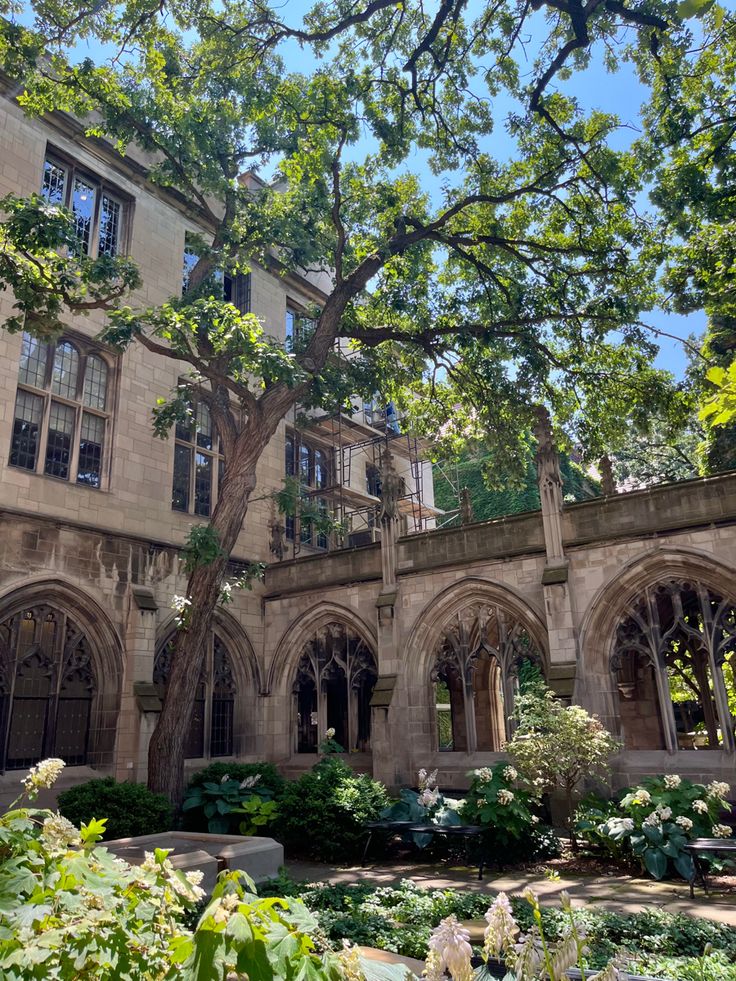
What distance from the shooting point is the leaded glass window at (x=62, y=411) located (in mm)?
12117

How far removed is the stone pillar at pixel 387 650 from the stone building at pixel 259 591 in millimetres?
37

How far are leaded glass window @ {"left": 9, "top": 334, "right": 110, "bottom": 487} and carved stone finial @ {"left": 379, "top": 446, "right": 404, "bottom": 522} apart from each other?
5.11m

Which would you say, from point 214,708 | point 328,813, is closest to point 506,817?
point 328,813

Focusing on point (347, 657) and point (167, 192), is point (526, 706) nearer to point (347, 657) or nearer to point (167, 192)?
point (347, 657)

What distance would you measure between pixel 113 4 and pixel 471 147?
5345 mm

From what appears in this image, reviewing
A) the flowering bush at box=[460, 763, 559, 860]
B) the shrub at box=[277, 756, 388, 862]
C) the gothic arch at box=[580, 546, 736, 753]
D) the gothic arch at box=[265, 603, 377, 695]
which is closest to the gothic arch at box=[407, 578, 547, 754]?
the gothic arch at box=[580, 546, 736, 753]

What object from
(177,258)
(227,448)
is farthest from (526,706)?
(177,258)

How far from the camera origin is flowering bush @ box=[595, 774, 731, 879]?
7.15 m

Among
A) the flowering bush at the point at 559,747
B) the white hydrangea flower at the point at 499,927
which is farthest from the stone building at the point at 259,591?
the white hydrangea flower at the point at 499,927

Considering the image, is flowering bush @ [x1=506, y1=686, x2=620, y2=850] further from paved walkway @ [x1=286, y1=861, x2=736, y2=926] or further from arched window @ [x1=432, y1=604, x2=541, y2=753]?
arched window @ [x1=432, y1=604, x2=541, y2=753]

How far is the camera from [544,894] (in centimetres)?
688

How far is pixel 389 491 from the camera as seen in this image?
13.6 meters

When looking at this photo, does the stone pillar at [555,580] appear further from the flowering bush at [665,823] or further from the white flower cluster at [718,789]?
the white flower cluster at [718,789]

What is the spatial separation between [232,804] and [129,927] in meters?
7.98
